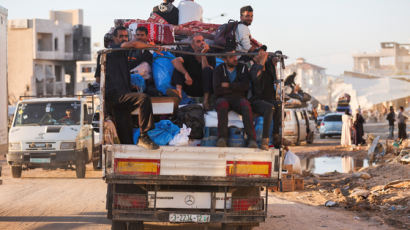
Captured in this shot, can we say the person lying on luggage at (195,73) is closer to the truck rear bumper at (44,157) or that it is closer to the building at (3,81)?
the truck rear bumper at (44,157)

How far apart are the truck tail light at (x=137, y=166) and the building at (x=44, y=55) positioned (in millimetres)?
58423

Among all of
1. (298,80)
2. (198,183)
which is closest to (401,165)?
(198,183)

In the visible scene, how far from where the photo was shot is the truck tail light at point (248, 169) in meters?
7.34

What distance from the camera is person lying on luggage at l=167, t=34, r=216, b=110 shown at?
827 centimetres

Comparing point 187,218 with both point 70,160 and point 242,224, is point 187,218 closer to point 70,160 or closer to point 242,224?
point 242,224

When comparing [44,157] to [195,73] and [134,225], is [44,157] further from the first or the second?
[134,225]

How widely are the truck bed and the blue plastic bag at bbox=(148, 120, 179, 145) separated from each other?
0.16 m

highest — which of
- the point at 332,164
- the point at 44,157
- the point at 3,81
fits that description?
the point at 3,81

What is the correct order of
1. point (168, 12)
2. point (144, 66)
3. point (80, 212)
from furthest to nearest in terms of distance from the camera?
point (168, 12)
point (80, 212)
point (144, 66)

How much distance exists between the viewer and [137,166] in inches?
287

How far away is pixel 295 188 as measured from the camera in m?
13.9

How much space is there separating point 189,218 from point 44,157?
973cm

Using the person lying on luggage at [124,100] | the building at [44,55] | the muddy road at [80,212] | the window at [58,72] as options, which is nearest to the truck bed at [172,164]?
the person lying on luggage at [124,100]

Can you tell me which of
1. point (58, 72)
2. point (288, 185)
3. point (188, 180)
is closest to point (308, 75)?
point (58, 72)
